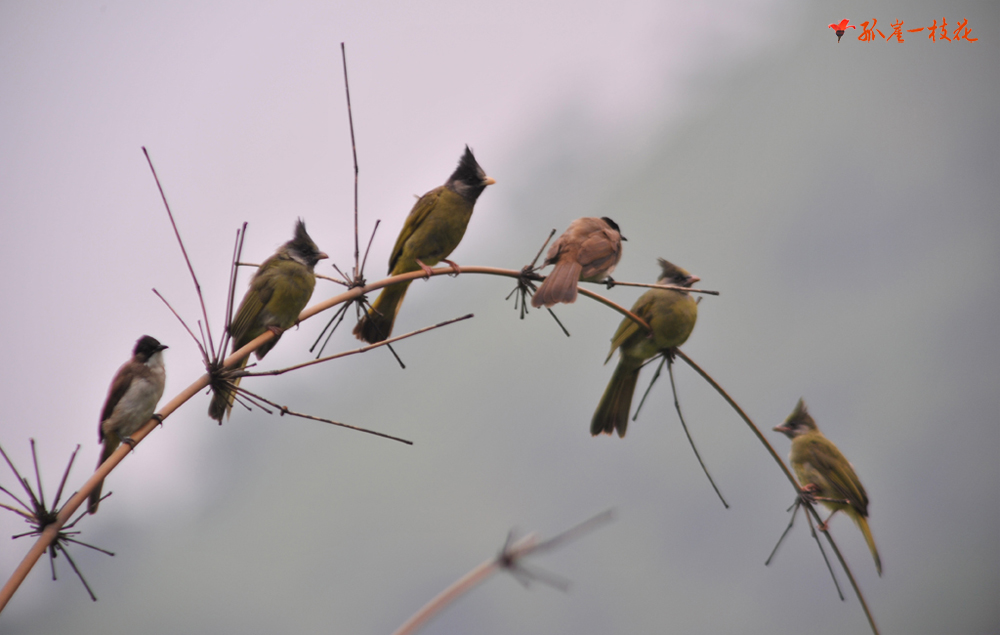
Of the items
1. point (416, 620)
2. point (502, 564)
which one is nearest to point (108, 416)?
point (416, 620)

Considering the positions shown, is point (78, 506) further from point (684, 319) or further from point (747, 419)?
point (684, 319)

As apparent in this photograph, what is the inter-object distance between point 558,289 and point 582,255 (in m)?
0.72

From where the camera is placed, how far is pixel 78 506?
1.57 m

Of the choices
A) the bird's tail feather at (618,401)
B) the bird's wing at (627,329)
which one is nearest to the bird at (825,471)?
the bird's tail feather at (618,401)

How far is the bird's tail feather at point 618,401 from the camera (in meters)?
3.83

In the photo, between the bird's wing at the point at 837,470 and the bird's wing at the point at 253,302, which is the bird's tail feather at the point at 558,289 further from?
the bird's wing at the point at 837,470

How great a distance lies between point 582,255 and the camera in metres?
A: 3.75

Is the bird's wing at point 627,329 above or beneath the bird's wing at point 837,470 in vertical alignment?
above

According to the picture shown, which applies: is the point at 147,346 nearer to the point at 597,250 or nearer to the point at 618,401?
the point at 597,250

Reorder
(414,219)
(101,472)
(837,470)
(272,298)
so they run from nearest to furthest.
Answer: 1. (101,472)
2. (272,298)
3. (414,219)
4. (837,470)

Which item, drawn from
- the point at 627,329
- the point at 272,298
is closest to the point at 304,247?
the point at 272,298

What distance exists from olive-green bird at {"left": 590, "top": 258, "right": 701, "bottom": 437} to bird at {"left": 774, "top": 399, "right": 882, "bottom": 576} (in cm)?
137

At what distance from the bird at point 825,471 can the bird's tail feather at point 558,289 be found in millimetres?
2155

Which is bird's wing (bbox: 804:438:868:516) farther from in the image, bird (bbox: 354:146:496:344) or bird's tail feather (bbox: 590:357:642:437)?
bird (bbox: 354:146:496:344)
